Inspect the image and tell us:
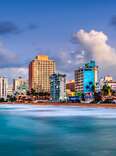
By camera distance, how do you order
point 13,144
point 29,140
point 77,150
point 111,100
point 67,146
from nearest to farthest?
point 77,150, point 67,146, point 13,144, point 29,140, point 111,100

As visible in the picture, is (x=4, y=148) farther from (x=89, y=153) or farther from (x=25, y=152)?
(x=89, y=153)

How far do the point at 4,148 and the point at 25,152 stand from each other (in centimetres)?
328

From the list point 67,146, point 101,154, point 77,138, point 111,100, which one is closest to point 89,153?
point 101,154

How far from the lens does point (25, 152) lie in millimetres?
31344

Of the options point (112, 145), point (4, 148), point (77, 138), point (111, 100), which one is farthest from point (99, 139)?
point (111, 100)

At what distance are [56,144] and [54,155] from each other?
19.3 ft

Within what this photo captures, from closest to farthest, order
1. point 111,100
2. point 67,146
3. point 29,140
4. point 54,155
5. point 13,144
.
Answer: point 54,155 < point 67,146 < point 13,144 < point 29,140 < point 111,100

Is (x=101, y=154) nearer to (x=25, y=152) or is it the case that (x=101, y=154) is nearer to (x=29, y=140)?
(x=25, y=152)

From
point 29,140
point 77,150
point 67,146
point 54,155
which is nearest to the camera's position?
point 54,155

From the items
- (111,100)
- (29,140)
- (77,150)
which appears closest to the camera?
(77,150)

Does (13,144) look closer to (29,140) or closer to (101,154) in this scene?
(29,140)

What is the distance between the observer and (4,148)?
111 feet

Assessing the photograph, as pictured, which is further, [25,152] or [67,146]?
[67,146]

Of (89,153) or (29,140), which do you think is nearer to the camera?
(89,153)
